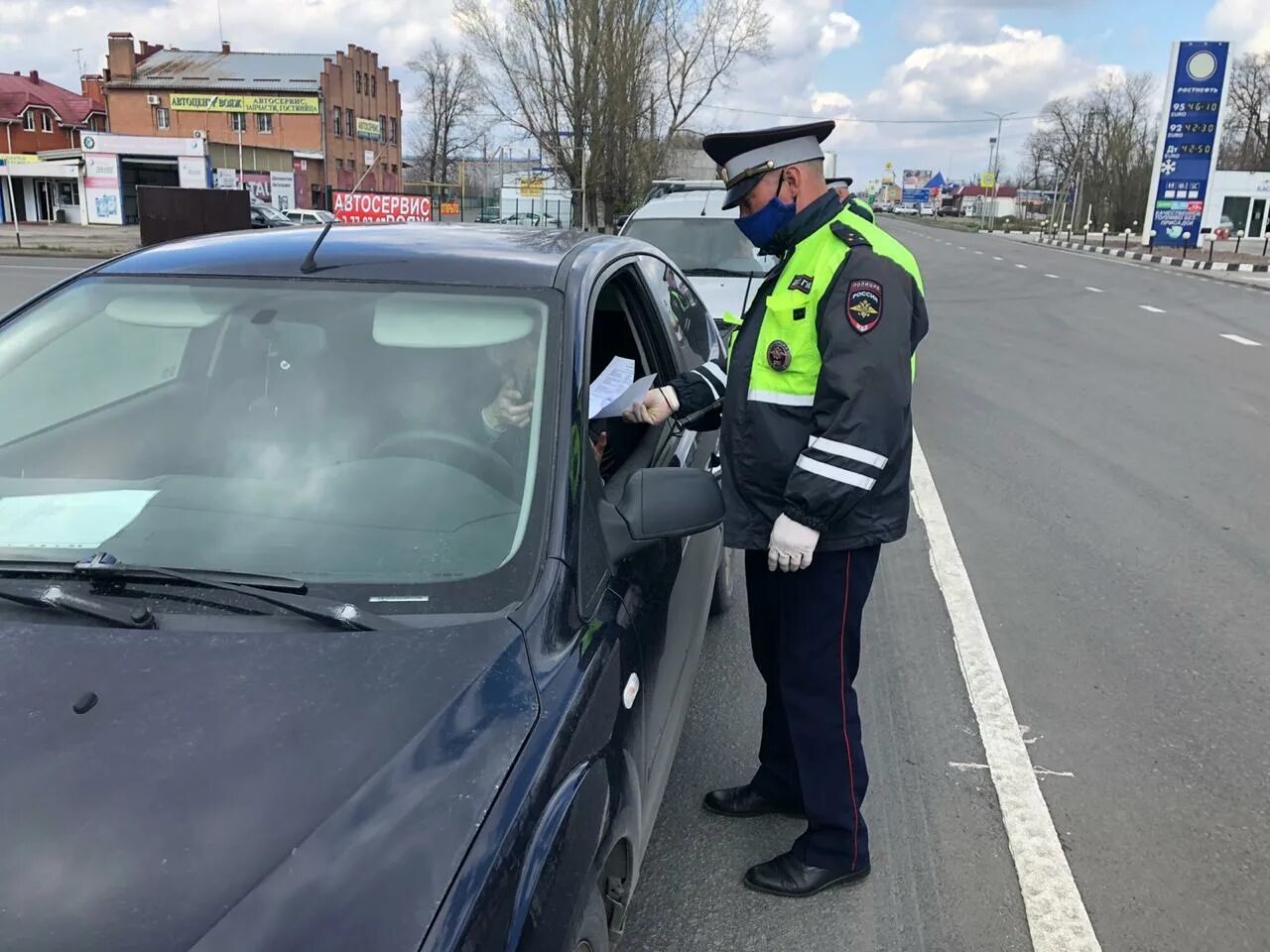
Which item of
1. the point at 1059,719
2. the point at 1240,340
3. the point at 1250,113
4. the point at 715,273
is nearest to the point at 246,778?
the point at 1059,719

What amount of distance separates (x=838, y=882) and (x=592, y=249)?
1.87 meters

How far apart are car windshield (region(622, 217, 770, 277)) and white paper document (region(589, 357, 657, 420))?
6.26m

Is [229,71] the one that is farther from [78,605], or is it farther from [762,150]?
[78,605]

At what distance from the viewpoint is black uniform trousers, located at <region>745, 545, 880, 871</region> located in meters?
2.56

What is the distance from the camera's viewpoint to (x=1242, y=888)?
272cm

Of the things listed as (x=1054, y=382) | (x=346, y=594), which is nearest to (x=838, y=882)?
(x=346, y=594)

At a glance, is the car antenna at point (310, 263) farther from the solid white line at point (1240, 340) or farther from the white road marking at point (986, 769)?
the solid white line at point (1240, 340)

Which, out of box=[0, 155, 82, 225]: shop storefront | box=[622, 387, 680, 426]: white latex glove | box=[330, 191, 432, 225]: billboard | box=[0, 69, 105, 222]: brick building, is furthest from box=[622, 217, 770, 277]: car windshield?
box=[0, 155, 82, 225]: shop storefront

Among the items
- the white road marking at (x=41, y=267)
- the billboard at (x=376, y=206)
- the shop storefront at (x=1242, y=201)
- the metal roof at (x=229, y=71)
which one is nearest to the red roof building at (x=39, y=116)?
the metal roof at (x=229, y=71)

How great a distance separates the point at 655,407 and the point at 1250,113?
9272 centimetres

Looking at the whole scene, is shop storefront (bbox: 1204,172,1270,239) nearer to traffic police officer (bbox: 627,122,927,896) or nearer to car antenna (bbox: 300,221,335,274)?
traffic police officer (bbox: 627,122,927,896)

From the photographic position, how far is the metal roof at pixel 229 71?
64688 millimetres

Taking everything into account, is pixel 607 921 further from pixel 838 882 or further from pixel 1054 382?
pixel 1054 382

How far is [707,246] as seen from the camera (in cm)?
962
